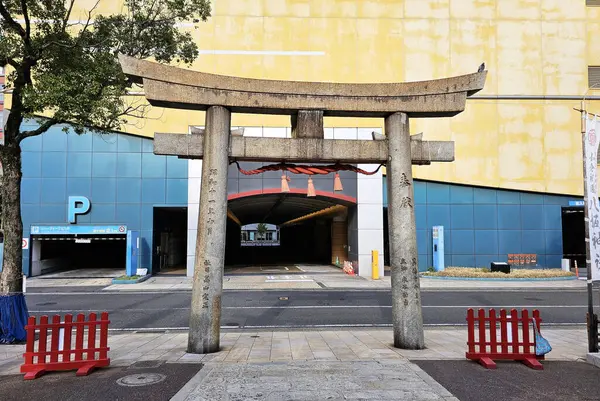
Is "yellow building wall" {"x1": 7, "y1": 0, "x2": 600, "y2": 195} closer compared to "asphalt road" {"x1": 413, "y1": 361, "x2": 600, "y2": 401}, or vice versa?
"asphalt road" {"x1": 413, "y1": 361, "x2": 600, "y2": 401}

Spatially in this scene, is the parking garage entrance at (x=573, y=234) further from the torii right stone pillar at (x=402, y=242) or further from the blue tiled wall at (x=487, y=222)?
the torii right stone pillar at (x=402, y=242)

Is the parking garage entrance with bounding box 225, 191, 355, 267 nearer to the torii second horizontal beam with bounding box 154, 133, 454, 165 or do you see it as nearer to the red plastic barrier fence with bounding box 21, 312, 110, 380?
the torii second horizontal beam with bounding box 154, 133, 454, 165

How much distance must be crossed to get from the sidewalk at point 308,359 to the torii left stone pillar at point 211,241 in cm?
50

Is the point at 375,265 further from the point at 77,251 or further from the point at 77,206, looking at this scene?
the point at 77,251

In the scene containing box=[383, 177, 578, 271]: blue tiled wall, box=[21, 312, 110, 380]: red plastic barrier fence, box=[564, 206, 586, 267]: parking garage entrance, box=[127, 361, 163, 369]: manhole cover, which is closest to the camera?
box=[21, 312, 110, 380]: red plastic barrier fence

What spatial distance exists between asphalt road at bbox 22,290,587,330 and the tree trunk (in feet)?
11.0

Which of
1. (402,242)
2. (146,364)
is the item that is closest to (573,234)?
(402,242)

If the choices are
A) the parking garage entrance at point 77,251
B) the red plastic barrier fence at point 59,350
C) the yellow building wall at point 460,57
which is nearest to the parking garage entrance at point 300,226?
the yellow building wall at point 460,57

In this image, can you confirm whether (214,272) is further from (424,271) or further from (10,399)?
(424,271)

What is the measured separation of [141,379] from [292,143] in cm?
573

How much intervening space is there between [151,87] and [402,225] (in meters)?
6.44

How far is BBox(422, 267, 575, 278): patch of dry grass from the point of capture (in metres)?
26.3

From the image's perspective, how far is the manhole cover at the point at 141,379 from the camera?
7427mm

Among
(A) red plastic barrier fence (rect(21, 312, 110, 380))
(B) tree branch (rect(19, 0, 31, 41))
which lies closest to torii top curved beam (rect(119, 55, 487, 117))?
(B) tree branch (rect(19, 0, 31, 41))
